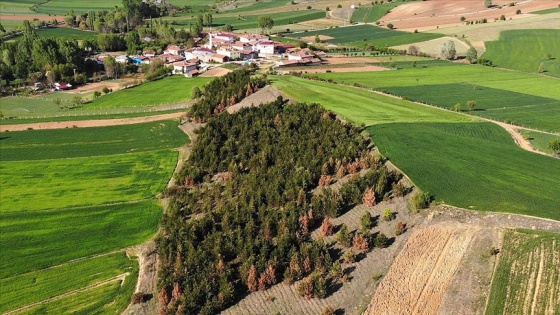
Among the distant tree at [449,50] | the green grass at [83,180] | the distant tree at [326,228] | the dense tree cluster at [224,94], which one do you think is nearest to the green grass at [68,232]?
the green grass at [83,180]

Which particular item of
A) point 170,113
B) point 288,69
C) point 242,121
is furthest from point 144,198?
point 288,69

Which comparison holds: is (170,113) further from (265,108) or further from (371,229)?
(371,229)

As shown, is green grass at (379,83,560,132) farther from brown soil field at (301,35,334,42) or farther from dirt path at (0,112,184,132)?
brown soil field at (301,35,334,42)

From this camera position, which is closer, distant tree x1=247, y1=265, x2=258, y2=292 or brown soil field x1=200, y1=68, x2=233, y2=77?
distant tree x1=247, y1=265, x2=258, y2=292

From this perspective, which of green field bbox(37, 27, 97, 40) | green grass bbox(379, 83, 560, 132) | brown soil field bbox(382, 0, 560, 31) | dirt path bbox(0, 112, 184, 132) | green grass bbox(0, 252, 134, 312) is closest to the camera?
green grass bbox(0, 252, 134, 312)

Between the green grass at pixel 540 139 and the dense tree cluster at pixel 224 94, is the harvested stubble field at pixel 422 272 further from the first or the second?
the dense tree cluster at pixel 224 94

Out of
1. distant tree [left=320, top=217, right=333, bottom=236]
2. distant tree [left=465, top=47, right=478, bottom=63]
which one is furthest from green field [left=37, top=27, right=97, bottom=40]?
distant tree [left=320, top=217, right=333, bottom=236]

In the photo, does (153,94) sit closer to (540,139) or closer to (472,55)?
(540,139)

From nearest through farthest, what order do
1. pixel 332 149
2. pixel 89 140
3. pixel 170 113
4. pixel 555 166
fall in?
pixel 555 166 < pixel 332 149 < pixel 89 140 < pixel 170 113
